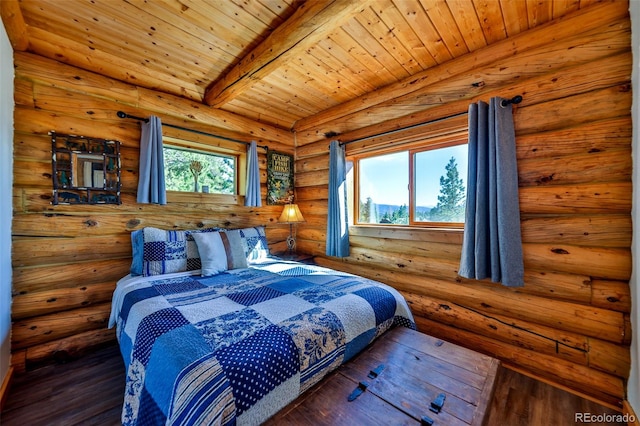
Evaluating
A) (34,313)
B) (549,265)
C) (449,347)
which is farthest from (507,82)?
(34,313)

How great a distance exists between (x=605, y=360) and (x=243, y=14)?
3279 millimetres

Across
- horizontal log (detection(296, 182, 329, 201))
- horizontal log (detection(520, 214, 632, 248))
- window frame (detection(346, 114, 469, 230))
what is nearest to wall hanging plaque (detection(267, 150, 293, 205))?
horizontal log (detection(296, 182, 329, 201))

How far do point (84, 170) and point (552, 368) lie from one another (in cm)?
398

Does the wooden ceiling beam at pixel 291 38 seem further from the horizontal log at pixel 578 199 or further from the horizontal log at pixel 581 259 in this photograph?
the horizontal log at pixel 581 259

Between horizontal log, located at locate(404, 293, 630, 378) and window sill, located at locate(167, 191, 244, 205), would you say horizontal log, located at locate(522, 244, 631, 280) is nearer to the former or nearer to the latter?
horizontal log, located at locate(404, 293, 630, 378)

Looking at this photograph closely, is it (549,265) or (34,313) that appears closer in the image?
(549,265)

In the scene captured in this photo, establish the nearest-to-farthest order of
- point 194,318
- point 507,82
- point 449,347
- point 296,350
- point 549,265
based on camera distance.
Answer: point 296,350 < point 194,318 < point 449,347 < point 549,265 < point 507,82

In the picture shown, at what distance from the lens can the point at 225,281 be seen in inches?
80.4

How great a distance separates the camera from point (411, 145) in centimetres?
269

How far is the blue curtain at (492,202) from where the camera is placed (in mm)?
1910

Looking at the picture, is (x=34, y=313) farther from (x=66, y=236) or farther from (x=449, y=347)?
(x=449, y=347)

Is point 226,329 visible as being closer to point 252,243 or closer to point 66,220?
point 252,243

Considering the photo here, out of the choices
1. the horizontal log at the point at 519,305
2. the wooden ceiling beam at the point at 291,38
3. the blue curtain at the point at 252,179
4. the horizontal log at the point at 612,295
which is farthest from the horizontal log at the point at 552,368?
the wooden ceiling beam at the point at 291,38

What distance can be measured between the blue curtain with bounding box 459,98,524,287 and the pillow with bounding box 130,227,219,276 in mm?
2374
